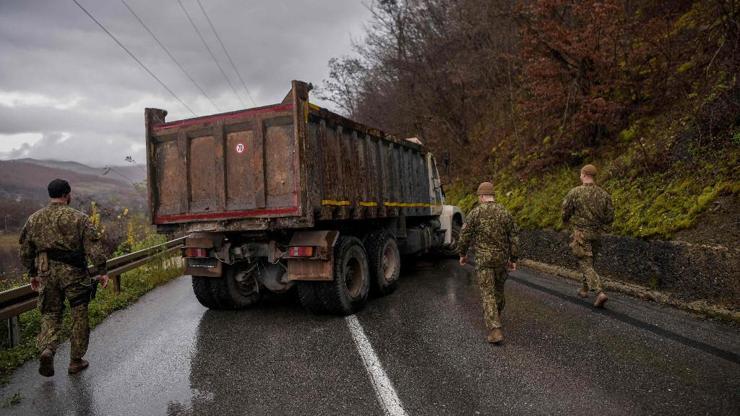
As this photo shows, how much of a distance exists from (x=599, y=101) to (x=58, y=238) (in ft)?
→ 31.3

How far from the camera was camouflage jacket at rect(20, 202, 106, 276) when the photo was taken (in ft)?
14.1

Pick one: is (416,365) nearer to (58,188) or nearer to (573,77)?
(58,188)

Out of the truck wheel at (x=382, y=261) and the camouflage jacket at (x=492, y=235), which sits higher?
the camouflage jacket at (x=492, y=235)

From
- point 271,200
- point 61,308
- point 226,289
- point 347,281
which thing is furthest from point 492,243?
point 61,308

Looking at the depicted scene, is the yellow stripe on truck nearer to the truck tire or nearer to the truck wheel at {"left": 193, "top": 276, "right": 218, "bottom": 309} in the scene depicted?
the truck tire

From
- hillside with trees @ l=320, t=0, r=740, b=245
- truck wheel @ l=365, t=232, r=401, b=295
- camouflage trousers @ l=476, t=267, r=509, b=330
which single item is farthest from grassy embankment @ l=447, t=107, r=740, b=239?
truck wheel @ l=365, t=232, r=401, b=295

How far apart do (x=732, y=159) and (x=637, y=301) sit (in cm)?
256

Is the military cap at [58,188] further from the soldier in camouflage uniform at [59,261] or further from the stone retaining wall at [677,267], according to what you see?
the stone retaining wall at [677,267]

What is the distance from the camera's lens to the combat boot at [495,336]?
438cm

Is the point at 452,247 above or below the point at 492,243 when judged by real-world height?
below

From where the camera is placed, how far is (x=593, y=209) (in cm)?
587

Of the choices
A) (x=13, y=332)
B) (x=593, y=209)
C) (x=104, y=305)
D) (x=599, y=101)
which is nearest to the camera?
(x=13, y=332)

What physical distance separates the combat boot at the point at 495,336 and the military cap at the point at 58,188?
4571 mm

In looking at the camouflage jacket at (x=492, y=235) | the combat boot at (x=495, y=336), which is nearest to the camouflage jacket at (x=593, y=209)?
the camouflage jacket at (x=492, y=235)
